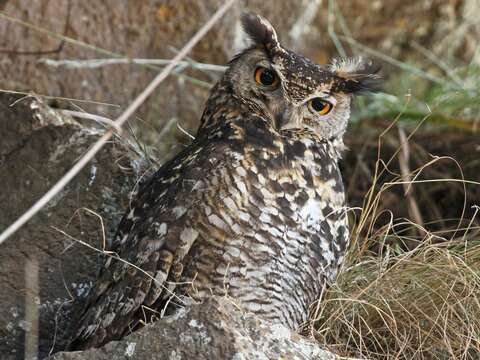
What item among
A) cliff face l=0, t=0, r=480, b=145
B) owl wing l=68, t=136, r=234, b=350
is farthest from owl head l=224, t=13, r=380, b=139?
cliff face l=0, t=0, r=480, b=145

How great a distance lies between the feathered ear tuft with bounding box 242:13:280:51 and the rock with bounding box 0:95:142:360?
0.65 m

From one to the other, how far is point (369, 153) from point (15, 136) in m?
2.06

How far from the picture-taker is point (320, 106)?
3.24 metres

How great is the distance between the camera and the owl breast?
2.85m

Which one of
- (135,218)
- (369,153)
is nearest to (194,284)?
(135,218)

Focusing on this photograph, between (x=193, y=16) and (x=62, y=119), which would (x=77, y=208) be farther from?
(x=193, y=16)

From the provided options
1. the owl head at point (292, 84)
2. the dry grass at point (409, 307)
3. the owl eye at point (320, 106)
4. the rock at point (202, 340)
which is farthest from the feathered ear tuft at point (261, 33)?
the rock at point (202, 340)

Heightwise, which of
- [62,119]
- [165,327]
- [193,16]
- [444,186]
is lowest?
[165,327]

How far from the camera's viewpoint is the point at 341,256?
3143mm

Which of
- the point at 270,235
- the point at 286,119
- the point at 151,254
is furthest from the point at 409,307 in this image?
the point at 151,254

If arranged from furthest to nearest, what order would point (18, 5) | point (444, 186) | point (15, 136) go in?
point (444, 186), point (18, 5), point (15, 136)

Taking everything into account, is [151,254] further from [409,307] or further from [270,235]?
[409,307]

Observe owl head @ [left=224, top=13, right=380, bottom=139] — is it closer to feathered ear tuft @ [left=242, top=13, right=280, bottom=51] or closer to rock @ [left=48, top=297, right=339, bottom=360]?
feathered ear tuft @ [left=242, top=13, right=280, bottom=51]

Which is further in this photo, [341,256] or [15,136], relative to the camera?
[15,136]
